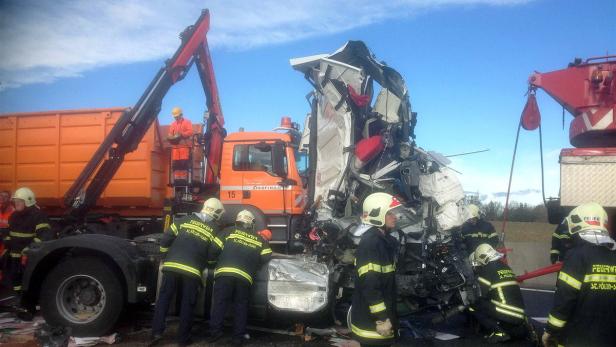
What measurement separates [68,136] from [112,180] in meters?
1.24

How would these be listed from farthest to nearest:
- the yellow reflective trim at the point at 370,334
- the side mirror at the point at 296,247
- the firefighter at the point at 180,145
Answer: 1. the firefighter at the point at 180,145
2. the side mirror at the point at 296,247
3. the yellow reflective trim at the point at 370,334

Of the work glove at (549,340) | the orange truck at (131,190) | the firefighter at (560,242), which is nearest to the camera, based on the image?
the work glove at (549,340)

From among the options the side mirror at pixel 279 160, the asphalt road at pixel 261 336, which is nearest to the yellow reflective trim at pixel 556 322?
the asphalt road at pixel 261 336

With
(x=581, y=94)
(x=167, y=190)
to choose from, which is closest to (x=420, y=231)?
(x=581, y=94)

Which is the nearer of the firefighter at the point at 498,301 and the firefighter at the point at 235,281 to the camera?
the firefighter at the point at 235,281

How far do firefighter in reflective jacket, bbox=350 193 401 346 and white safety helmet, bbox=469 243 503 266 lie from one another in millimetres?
2311

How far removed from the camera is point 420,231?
609cm

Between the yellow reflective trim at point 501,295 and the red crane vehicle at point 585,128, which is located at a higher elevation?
the red crane vehicle at point 585,128

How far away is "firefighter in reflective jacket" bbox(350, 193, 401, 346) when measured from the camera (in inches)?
164

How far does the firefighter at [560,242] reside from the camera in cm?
728

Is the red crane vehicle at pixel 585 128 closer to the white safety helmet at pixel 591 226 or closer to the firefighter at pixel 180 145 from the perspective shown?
the white safety helmet at pixel 591 226

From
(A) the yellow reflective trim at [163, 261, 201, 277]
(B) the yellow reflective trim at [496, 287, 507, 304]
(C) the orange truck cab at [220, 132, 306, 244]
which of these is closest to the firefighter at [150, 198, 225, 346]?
(A) the yellow reflective trim at [163, 261, 201, 277]

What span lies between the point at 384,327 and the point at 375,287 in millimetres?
328

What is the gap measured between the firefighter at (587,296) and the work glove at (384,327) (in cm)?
127
